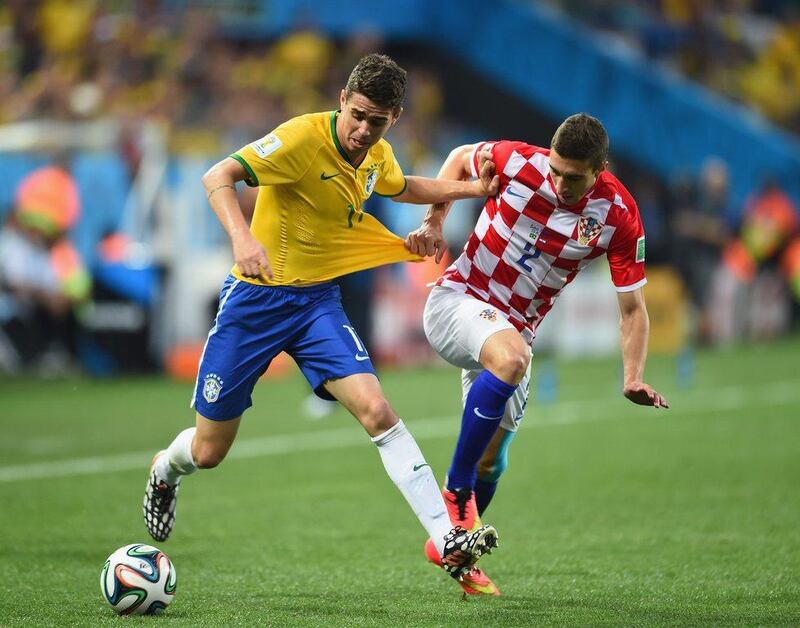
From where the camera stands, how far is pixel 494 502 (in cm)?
924

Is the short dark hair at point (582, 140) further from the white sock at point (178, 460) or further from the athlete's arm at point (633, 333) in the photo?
the white sock at point (178, 460)

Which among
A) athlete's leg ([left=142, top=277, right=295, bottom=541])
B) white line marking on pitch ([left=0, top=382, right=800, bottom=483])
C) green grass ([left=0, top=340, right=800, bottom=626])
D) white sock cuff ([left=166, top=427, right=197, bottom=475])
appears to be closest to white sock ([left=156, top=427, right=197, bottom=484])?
white sock cuff ([left=166, top=427, right=197, bottom=475])

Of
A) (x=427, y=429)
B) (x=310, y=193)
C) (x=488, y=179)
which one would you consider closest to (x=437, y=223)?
(x=488, y=179)

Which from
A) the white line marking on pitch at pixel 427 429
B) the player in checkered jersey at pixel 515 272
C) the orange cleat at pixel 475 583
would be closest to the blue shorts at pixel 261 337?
the player in checkered jersey at pixel 515 272

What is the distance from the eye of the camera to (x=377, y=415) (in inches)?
240

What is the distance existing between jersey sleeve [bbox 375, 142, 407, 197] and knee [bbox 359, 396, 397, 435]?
1.14 metres

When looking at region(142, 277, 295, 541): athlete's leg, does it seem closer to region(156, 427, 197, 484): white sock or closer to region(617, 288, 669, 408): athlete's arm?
region(156, 427, 197, 484): white sock

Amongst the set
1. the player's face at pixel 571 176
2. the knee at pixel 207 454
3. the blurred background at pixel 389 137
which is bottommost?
the blurred background at pixel 389 137

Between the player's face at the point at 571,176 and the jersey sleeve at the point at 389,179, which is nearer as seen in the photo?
the player's face at the point at 571,176

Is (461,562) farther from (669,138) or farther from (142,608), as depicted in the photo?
(669,138)

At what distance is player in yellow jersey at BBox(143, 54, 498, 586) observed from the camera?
6047 millimetres

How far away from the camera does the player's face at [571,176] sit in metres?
6.37

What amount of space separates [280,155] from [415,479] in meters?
1.54

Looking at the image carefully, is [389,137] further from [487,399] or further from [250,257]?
[250,257]
